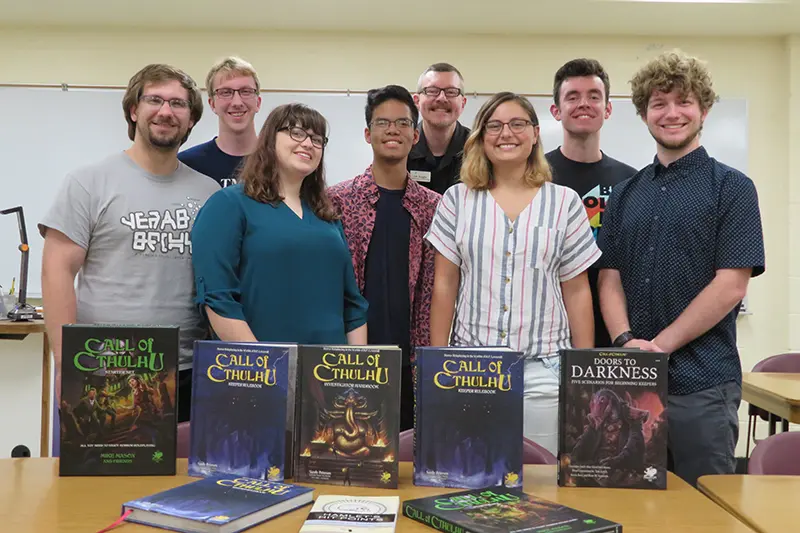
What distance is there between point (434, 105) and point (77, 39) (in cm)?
342

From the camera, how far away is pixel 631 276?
2180 millimetres

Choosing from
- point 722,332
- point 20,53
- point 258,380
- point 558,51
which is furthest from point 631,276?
point 20,53

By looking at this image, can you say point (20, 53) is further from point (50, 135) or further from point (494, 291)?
point (494, 291)

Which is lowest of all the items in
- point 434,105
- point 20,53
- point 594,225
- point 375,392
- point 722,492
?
point 722,492

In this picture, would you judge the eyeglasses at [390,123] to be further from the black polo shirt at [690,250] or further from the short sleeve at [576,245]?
the black polo shirt at [690,250]

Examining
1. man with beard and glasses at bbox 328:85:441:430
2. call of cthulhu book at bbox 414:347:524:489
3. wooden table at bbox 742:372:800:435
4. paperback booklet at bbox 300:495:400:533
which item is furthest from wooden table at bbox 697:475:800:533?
wooden table at bbox 742:372:800:435

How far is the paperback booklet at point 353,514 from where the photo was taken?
45.5 inches

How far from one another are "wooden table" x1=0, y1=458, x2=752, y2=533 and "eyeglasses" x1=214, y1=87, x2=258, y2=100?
1.74 metres

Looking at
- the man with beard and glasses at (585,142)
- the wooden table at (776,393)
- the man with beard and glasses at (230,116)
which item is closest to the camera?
the man with beard and glasses at (585,142)

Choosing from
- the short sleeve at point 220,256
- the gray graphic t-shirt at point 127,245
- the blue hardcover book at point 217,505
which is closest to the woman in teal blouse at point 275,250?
the short sleeve at point 220,256

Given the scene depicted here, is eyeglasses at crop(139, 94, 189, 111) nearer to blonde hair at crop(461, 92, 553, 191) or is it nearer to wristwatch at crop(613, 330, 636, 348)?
blonde hair at crop(461, 92, 553, 191)

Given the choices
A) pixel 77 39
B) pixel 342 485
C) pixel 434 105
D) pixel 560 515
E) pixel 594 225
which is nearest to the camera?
pixel 560 515

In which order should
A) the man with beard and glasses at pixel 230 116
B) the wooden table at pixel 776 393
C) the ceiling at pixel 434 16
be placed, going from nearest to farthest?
1. the man with beard and glasses at pixel 230 116
2. the wooden table at pixel 776 393
3. the ceiling at pixel 434 16

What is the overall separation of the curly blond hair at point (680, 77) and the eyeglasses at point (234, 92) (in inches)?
61.7
